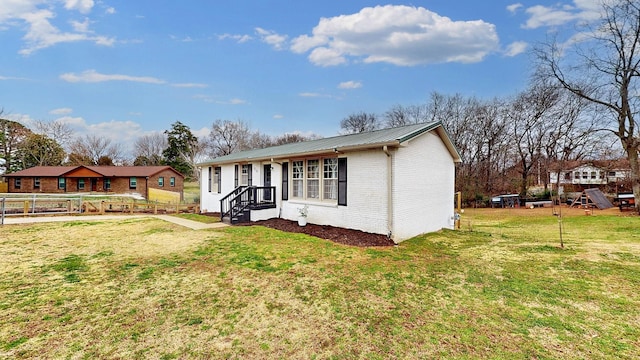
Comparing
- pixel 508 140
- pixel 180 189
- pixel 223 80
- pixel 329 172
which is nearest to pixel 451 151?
pixel 329 172

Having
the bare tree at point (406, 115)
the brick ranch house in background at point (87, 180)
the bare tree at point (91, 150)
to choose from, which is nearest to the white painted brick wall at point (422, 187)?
the bare tree at point (406, 115)

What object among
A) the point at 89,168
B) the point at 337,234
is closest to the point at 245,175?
the point at 337,234

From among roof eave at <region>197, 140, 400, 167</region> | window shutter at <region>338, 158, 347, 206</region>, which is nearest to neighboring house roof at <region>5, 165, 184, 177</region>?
roof eave at <region>197, 140, 400, 167</region>

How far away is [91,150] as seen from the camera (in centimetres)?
4219

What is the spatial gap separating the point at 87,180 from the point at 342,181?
3363 centimetres

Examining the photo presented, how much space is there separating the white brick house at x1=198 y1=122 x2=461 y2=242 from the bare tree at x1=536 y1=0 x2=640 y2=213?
12828mm

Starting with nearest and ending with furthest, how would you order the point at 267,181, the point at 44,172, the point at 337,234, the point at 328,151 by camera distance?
the point at 337,234
the point at 328,151
the point at 267,181
the point at 44,172

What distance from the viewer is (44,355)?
2738 millimetres

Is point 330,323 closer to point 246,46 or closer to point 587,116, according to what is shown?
point 246,46

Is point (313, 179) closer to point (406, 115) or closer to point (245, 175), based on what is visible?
point (245, 175)

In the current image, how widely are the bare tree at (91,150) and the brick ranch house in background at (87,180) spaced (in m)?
10.3

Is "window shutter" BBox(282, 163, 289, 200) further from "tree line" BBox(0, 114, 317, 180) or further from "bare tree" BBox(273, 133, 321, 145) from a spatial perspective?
"bare tree" BBox(273, 133, 321, 145)

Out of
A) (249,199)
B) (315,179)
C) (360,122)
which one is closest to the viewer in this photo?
(315,179)

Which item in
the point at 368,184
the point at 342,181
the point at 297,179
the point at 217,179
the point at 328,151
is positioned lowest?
the point at 368,184
